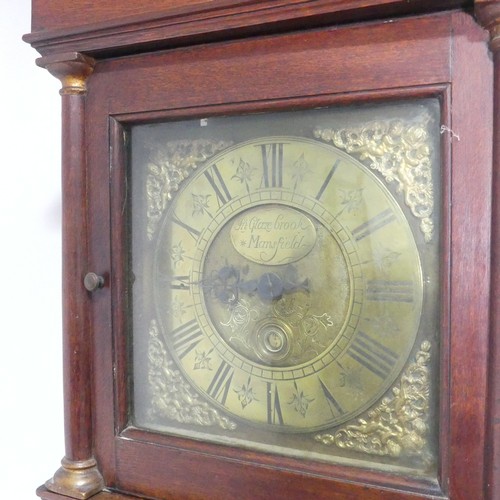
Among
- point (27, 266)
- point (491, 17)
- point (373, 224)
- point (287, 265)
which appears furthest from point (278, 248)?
point (27, 266)

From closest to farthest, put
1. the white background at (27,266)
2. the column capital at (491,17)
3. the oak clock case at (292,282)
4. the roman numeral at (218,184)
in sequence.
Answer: the column capital at (491,17)
the oak clock case at (292,282)
the roman numeral at (218,184)
the white background at (27,266)

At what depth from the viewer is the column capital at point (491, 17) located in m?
0.67

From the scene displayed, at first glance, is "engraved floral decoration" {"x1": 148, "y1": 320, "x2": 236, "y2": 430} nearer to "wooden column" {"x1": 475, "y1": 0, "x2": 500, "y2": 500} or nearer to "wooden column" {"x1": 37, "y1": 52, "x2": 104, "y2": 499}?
"wooden column" {"x1": 37, "y1": 52, "x2": 104, "y2": 499}

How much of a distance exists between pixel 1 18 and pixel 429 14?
3.09ft

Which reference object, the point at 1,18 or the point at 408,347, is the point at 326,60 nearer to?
the point at 408,347

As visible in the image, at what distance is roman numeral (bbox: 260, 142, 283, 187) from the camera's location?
2.77ft

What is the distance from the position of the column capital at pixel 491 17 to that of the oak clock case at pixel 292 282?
9 cm

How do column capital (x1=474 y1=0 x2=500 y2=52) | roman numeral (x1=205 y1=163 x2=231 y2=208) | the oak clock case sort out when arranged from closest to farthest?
Answer: column capital (x1=474 y1=0 x2=500 y2=52) < the oak clock case < roman numeral (x1=205 y1=163 x2=231 y2=208)

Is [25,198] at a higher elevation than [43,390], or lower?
higher

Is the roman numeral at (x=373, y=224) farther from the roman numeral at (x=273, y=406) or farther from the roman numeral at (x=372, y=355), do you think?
the roman numeral at (x=273, y=406)

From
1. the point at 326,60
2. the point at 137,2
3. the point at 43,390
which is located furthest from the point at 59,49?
the point at 43,390

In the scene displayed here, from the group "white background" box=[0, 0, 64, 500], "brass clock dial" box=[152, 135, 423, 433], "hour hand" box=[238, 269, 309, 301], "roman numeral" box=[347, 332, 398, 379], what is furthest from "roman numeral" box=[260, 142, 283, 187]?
"white background" box=[0, 0, 64, 500]

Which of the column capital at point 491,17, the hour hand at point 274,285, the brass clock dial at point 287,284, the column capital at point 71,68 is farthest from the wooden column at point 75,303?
the column capital at point 491,17

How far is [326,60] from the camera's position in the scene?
2.54ft
